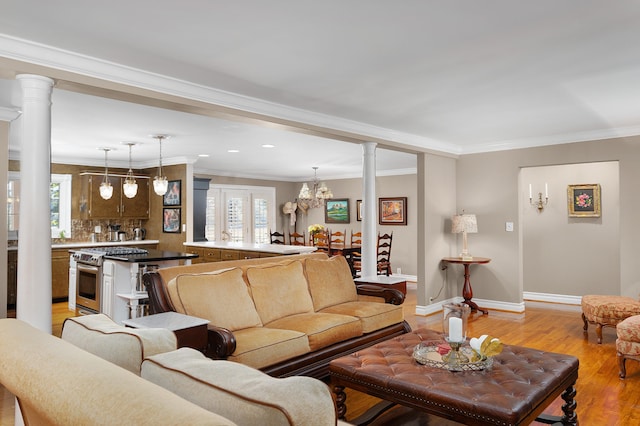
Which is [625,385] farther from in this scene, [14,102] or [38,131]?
[14,102]

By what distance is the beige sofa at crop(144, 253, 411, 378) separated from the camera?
3006 millimetres

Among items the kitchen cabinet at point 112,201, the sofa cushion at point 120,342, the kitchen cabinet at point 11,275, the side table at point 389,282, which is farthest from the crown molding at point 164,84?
the kitchen cabinet at point 11,275

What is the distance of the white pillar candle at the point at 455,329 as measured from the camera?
2.53 meters

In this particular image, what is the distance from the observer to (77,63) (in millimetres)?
2938

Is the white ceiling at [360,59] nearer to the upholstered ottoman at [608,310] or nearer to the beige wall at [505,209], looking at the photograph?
the beige wall at [505,209]

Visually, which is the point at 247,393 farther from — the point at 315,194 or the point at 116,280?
the point at 315,194

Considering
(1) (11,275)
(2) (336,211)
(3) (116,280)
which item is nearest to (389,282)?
(3) (116,280)

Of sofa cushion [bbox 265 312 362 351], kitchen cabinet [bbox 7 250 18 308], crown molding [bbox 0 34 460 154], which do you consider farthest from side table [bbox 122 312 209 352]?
kitchen cabinet [bbox 7 250 18 308]

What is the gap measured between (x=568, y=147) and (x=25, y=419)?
6162 millimetres

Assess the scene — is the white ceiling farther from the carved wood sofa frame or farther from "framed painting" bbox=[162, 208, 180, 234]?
"framed painting" bbox=[162, 208, 180, 234]

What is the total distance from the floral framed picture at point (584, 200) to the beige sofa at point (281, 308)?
399cm

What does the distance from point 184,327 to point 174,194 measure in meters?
5.79

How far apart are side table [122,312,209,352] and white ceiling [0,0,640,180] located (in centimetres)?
164

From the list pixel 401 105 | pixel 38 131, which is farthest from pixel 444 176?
pixel 38 131
